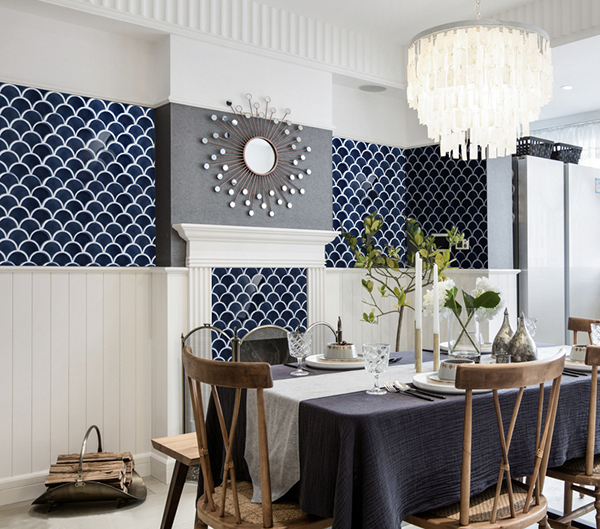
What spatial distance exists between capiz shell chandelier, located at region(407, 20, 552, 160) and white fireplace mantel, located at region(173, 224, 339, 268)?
1392 millimetres

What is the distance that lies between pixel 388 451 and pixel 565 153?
3.91 m

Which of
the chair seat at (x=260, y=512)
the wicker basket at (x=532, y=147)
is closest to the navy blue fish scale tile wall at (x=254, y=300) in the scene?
the chair seat at (x=260, y=512)

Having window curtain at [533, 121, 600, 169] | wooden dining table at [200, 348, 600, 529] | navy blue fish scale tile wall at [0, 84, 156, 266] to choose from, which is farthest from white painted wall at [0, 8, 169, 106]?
window curtain at [533, 121, 600, 169]

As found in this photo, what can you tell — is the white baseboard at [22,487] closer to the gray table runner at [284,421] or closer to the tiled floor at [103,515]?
the tiled floor at [103,515]

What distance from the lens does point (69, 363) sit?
3148 millimetres

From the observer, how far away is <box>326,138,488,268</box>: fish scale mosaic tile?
4.32 m

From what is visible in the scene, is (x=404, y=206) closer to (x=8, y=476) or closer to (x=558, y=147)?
(x=558, y=147)

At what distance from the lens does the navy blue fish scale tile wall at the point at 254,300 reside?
3.54 meters

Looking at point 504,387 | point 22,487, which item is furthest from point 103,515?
point 504,387

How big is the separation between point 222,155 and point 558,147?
2755 millimetres

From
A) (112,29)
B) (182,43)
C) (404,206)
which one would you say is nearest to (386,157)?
(404,206)

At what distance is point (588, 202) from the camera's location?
15.4ft

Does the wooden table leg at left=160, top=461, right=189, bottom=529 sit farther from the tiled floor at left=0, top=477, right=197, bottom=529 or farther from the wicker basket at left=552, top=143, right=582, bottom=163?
the wicker basket at left=552, top=143, right=582, bottom=163

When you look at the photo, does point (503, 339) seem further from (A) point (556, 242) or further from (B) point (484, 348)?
(A) point (556, 242)
